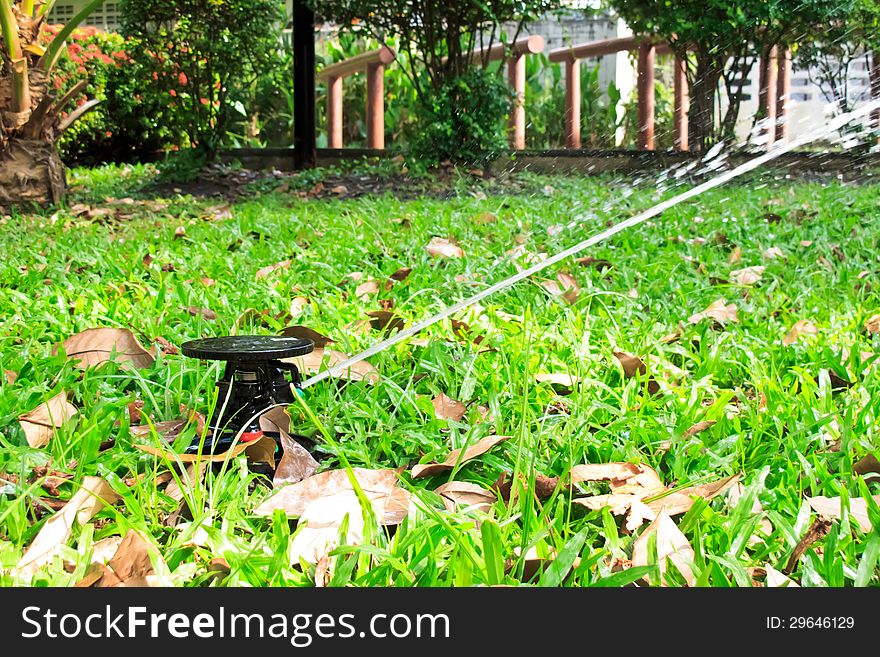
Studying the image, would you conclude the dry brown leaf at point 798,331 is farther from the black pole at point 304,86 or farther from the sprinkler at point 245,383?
the black pole at point 304,86

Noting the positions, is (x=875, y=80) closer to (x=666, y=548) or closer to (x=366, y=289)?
(x=366, y=289)

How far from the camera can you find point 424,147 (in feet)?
18.6

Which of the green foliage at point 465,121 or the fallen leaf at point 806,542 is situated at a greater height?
the green foliage at point 465,121

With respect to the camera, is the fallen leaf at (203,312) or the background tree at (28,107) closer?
the fallen leaf at (203,312)

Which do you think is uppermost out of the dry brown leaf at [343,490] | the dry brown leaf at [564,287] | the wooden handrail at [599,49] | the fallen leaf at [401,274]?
the wooden handrail at [599,49]

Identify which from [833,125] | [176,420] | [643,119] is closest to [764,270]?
[176,420]

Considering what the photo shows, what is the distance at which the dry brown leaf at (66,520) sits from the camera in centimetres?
94

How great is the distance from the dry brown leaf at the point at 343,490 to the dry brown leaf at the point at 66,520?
0.58 feet

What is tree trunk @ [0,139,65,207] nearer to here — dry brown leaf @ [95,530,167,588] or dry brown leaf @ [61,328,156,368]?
dry brown leaf @ [61,328,156,368]

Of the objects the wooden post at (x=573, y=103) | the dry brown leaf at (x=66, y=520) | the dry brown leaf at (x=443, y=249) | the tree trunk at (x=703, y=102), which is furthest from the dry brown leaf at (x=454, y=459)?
the wooden post at (x=573, y=103)

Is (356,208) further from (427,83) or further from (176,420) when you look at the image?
(176,420)

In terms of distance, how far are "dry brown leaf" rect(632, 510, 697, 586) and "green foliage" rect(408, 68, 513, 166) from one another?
188 inches

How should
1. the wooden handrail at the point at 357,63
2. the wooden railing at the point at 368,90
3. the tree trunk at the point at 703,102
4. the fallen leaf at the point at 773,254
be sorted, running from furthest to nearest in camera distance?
the wooden railing at the point at 368,90
the wooden handrail at the point at 357,63
the tree trunk at the point at 703,102
the fallen leaf at the point at 773,254
